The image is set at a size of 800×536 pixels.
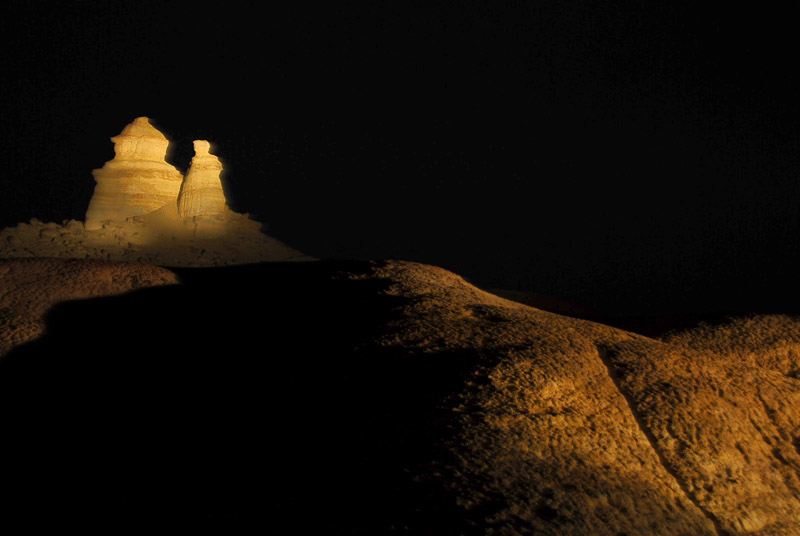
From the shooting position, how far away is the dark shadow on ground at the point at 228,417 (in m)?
1.07

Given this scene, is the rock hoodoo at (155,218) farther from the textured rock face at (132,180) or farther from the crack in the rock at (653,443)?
the crack in the rock at (653,443)

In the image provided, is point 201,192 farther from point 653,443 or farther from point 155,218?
point 653,443

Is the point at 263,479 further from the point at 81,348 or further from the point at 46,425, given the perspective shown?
the point at 81,348

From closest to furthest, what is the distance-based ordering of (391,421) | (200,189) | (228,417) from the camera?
(391,421)
(228,417)
(200,189)

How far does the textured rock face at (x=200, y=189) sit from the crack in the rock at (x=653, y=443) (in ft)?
33.2

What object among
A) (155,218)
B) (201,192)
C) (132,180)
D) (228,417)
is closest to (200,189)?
(201,192)

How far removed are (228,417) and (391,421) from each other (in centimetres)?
44

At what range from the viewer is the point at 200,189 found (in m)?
10.8

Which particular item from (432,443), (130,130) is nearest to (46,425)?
(432,443)

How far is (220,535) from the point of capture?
41.1 inches

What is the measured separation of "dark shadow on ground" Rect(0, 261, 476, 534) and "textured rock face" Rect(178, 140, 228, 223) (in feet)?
29.6

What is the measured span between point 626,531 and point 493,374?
42cm

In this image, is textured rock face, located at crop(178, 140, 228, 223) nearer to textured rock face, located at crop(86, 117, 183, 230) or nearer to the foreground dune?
textured rock face, located at crop(86, 117, 183, 230)

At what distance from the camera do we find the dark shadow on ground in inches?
42.2
